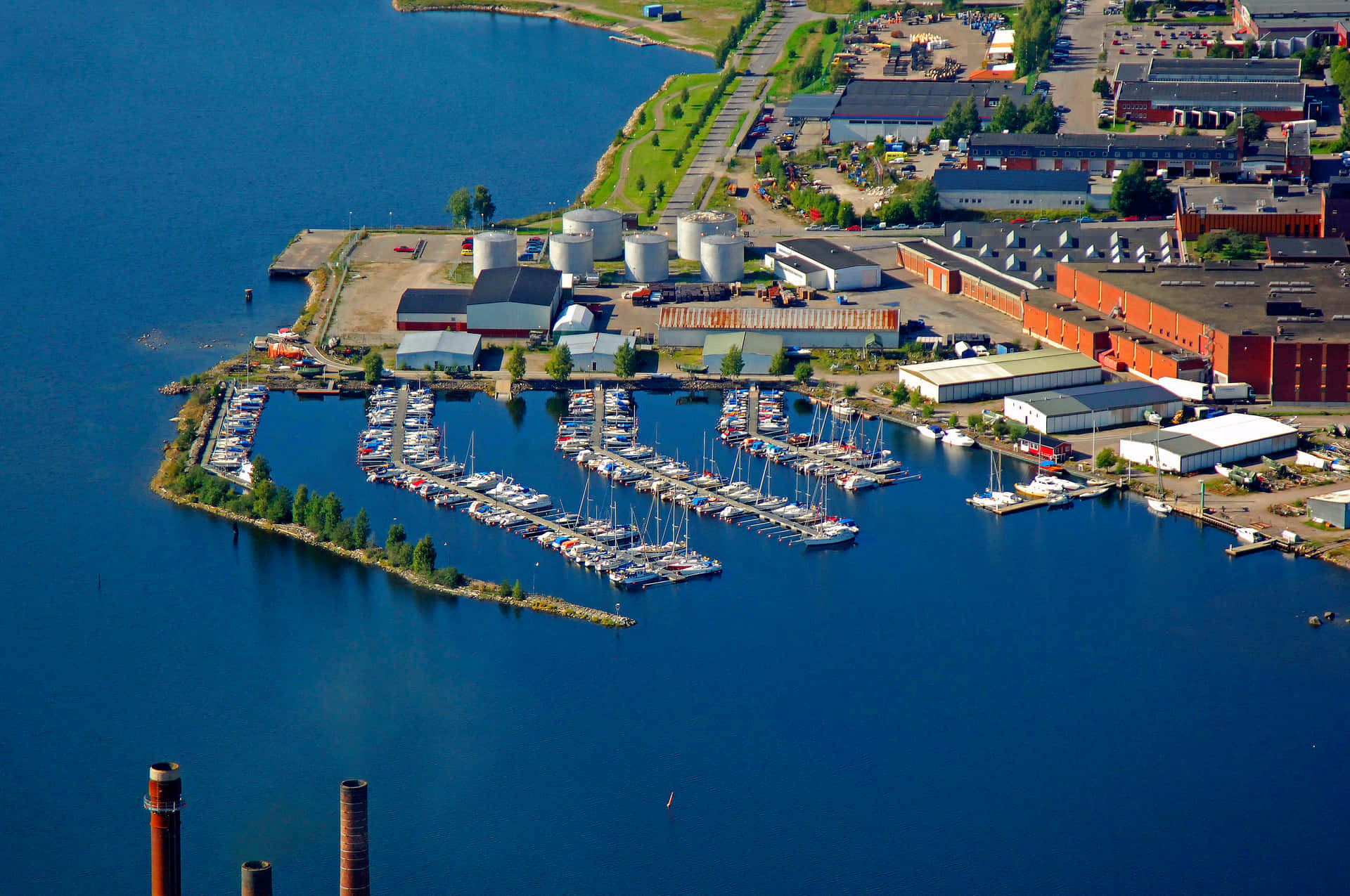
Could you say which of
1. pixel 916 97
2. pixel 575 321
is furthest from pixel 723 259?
pixel 916 97

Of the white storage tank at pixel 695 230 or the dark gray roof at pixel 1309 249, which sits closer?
the dark gray roof at pixel 1309 249

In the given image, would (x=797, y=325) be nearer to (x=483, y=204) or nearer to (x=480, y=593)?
(x=483, y=204)

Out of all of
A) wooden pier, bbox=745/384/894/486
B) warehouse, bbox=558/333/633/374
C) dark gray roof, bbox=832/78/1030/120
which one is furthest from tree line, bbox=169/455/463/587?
dark gray roof, bbox=832/78/1030/120

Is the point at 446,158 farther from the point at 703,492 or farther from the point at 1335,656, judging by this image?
the point at 1335,656

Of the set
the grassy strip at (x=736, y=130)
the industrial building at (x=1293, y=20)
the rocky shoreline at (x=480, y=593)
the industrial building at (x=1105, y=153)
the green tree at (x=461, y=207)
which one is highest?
the industrial building at (x=1293, y=20)

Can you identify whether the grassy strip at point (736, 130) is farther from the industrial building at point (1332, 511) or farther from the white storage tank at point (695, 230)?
the industrial building at point (1332, 511)

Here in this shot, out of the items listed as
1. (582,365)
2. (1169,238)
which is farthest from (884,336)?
(1169,238)

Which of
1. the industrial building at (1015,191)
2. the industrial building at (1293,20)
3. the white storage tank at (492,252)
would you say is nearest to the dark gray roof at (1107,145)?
the industrial building at (1015,191)
